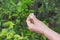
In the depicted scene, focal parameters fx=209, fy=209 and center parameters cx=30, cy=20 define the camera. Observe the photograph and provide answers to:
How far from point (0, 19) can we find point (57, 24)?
3.10ft

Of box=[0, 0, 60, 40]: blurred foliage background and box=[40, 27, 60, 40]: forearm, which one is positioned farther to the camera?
box=[0, 0, 60, 40]: blurred foliage background

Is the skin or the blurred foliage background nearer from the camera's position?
the skin

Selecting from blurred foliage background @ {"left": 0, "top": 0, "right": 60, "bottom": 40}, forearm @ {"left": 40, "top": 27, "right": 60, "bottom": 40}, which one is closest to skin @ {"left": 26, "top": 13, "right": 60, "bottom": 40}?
forearm @ {"left": 40, "top": 27, "right": 60, "bottom": 40}

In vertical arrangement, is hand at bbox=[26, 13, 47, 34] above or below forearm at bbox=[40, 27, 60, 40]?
above

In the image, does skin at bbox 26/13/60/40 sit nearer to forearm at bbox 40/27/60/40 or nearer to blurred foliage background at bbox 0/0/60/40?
forearm at bbox 40/27/60/40

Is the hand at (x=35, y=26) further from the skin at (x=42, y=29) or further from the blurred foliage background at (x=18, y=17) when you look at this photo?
the blurred foliage background at (x=18, y=17)

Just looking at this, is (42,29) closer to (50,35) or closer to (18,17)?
(50,35)

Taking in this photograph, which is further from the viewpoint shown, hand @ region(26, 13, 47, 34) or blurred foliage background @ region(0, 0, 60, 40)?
blurred foliage background @ region(0, 0, 60, 40)

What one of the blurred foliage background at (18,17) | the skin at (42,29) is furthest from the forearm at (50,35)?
the blurred foliage background at (18,17)

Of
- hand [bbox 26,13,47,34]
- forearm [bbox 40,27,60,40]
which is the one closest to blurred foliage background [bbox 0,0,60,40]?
hand [bbox 26,13,47,34]

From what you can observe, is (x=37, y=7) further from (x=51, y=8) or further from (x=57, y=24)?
(x=57, y=24)

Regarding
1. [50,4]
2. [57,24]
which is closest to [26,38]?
[50,4]

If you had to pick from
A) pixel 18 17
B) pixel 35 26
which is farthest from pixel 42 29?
pixel 18 17

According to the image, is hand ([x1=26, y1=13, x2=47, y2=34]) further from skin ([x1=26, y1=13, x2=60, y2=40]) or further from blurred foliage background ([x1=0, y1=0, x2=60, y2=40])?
blurred foliage background ([x1=0, y1=0, x2=60, y2=40])
